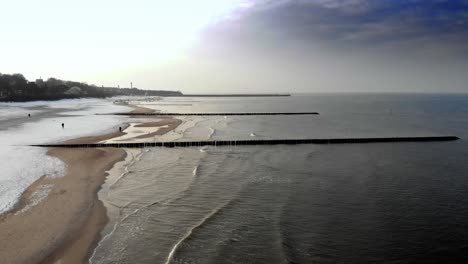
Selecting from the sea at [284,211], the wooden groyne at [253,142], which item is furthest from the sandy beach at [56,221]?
the wooden groyne at [253,142]

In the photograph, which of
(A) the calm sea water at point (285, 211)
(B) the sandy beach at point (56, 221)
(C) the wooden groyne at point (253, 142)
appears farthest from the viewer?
(C) the wooden groyne at point (253, 142)

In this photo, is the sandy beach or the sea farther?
the sea

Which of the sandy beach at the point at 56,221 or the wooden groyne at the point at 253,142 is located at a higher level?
the wooden groyne at the point at 253,142

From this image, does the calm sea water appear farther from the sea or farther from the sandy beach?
the sandy beach

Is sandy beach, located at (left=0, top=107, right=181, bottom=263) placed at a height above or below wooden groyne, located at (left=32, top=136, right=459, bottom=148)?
below

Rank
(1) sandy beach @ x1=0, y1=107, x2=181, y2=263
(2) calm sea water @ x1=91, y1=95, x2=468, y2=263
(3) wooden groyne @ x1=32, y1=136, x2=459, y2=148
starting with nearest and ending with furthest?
(1) sandy beach @ x1=0, y1=107, x2=181, y2=263 → (2) calm sea water @ x1=91, y1=95, x2=468, y2=263 → (3) wooden groyne @ x1=32, y1=136, x2=459, y2=148

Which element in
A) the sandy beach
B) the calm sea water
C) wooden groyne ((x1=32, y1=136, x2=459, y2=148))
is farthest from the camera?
wooden groyne ((x1=32, y1=136, x2=459, y2=148))

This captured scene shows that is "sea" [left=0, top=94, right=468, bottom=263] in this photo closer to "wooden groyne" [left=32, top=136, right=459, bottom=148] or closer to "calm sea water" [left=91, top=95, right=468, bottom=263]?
"calm sea water" [left=91, top=95, right=468, bottom=263]

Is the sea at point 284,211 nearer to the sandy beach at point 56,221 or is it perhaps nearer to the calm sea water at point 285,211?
the calm sea water at point 285,211

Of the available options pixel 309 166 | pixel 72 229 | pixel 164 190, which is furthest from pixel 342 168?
pixel 72 229

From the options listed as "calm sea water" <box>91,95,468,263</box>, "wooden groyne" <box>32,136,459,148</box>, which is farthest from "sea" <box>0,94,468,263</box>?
"wooden groyne" <box>32,136,459,148</box>
